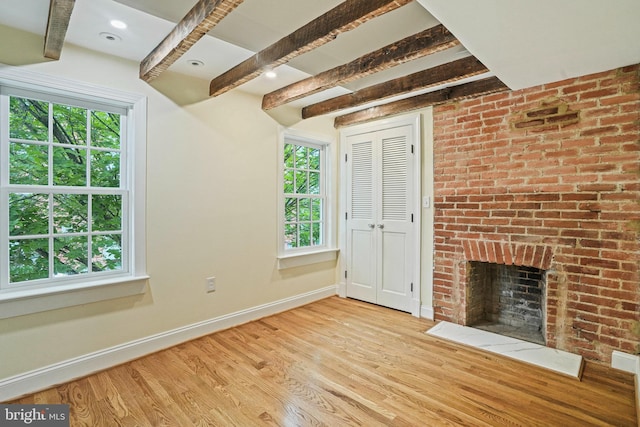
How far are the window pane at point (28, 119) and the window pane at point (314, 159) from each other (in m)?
2.61

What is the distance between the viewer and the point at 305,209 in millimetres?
4035

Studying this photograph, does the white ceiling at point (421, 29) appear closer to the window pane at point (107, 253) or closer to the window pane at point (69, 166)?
the window pane at point (69, 166)

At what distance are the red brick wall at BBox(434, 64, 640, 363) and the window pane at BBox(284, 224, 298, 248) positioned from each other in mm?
1752

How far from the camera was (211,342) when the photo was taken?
2.84 metres

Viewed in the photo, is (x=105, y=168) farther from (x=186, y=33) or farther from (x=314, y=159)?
(x=314, y=159)

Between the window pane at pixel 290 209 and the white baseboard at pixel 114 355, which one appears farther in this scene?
the window pane at pixel 290 209

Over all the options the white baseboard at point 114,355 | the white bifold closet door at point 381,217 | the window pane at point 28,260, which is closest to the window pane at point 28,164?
the window pane at point 28,260

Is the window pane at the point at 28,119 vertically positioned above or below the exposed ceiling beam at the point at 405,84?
below

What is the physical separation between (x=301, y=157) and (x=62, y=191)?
242 centimetres

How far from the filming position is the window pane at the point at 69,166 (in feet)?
7.49

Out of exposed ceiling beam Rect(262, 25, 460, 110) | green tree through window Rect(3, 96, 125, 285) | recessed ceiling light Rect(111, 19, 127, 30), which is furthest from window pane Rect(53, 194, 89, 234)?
exposed ceiling beam Rect(262, 25, 460, 110)

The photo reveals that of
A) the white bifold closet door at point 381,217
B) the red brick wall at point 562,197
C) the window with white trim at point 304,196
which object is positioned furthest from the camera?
the window with white trim at point 304,196

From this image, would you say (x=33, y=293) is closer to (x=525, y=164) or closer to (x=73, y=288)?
(x=73, y=288)

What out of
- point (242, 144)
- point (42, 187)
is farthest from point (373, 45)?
point (42, 187)
